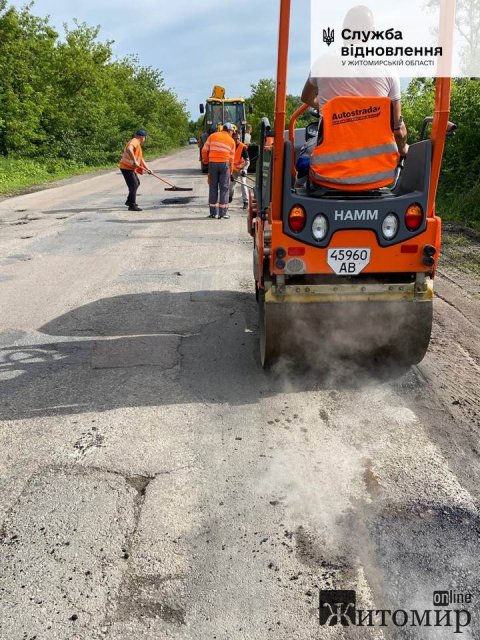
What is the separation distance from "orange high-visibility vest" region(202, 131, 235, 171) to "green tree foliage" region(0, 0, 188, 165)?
14562mm

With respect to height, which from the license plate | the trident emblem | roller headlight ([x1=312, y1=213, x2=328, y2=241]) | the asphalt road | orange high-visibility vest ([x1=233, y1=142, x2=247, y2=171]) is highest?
the trident emblem

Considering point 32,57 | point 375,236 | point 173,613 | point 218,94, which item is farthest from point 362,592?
point 32,57

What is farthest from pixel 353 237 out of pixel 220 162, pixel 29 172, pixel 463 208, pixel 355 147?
pixel 29 172

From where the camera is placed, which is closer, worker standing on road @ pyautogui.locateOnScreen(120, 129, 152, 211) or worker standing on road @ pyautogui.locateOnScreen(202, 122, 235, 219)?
worker standing on road @ pyautogui.locateOnScreen(202, 122, 235, 219)

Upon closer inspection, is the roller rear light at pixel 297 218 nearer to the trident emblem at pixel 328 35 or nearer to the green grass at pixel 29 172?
the trident emblem at pixel 328 35

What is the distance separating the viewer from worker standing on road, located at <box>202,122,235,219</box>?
10.9m

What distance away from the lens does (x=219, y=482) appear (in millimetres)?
2844

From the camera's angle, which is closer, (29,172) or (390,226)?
(390,226)

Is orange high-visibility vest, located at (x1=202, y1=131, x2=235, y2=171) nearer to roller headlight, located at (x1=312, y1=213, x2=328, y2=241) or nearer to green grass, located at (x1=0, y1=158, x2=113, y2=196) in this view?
roller headlight, located at (x1=312, y1=213, x2=328, y2=241)

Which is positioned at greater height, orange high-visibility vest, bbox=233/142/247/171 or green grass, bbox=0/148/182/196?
orange high-visibility vest, bbox=233/142/247/171

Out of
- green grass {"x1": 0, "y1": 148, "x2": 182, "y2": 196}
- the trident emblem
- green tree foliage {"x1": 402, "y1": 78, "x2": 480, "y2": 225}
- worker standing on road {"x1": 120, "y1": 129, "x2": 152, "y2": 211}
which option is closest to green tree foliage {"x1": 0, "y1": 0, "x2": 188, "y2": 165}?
green grass {"x1": 0, "y1": 148, "x2": 182, "y2": 196}

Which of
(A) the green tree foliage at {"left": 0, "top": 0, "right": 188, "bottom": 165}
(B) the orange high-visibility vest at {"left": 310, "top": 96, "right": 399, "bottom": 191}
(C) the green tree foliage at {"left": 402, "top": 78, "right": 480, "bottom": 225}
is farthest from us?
(A) the green tree foliage at {"left": 0, "top": 0, "right": 188, "bottom": 165}

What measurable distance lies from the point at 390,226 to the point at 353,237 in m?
0.24

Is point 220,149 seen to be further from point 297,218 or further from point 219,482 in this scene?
point 219,482
